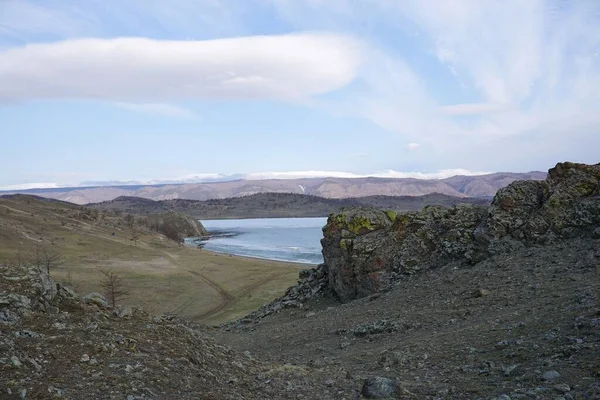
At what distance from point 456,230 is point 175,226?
178 m

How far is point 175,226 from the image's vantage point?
190250 millimetres

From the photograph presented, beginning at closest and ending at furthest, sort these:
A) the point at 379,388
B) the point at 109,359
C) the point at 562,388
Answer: the point at 562,388
the point at 109,359
the point at 379,388

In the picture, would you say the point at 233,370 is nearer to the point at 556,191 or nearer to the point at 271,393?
the point at 271,393

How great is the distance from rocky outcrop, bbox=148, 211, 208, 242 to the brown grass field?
2648 inches

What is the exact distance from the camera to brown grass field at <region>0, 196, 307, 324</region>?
50.8 metres

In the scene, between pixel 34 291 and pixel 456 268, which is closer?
pixel 34 291

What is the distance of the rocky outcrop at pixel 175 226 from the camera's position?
181 metres

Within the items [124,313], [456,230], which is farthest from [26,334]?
[456,230]

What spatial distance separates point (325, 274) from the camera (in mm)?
28734

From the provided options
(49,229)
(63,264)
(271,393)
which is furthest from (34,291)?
(49,229)

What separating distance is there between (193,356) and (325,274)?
1964cm

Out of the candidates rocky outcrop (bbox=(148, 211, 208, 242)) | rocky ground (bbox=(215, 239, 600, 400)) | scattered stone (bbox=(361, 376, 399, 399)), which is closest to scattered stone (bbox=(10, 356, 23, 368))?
rocky ground (bbox=(215, 239, 600, 400))

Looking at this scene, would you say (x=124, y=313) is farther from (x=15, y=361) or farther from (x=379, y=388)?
(x=379, y=388)

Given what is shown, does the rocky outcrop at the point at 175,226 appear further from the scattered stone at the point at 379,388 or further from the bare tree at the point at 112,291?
the scattered stone at the point at 379,388
